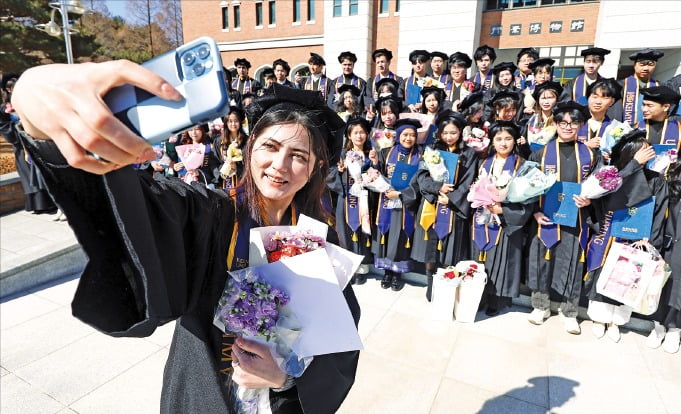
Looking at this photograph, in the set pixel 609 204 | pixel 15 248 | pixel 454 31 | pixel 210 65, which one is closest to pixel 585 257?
pixel 609 204

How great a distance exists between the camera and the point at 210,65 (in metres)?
0.53

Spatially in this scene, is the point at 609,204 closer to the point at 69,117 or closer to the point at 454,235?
the point at 454,235

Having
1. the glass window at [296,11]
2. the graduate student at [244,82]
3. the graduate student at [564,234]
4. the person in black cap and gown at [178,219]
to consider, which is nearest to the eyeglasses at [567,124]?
the graduate student at [564,234]

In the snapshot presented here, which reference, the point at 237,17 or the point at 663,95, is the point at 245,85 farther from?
the point at 237,17

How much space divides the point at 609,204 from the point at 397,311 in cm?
222

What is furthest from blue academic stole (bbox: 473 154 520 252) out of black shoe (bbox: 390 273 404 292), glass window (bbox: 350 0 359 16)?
glass window (bbox: 350 0 359 16)

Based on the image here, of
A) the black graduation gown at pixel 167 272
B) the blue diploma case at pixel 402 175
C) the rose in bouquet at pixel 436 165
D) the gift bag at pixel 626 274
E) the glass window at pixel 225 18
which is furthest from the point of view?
the glass window at pixel 225 18

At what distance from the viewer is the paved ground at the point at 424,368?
2.63 m

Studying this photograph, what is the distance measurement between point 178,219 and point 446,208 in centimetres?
349

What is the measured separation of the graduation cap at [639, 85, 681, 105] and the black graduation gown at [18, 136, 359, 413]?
4.06 metres

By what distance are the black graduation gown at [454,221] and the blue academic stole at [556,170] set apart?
0.66 m

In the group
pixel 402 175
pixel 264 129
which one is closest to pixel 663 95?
pixel 402 175

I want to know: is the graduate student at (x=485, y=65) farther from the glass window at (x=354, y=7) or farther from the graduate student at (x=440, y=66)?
the glass window at (x=354, y=7)

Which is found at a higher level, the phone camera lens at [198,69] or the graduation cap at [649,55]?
the graduation cap at [649,55]
